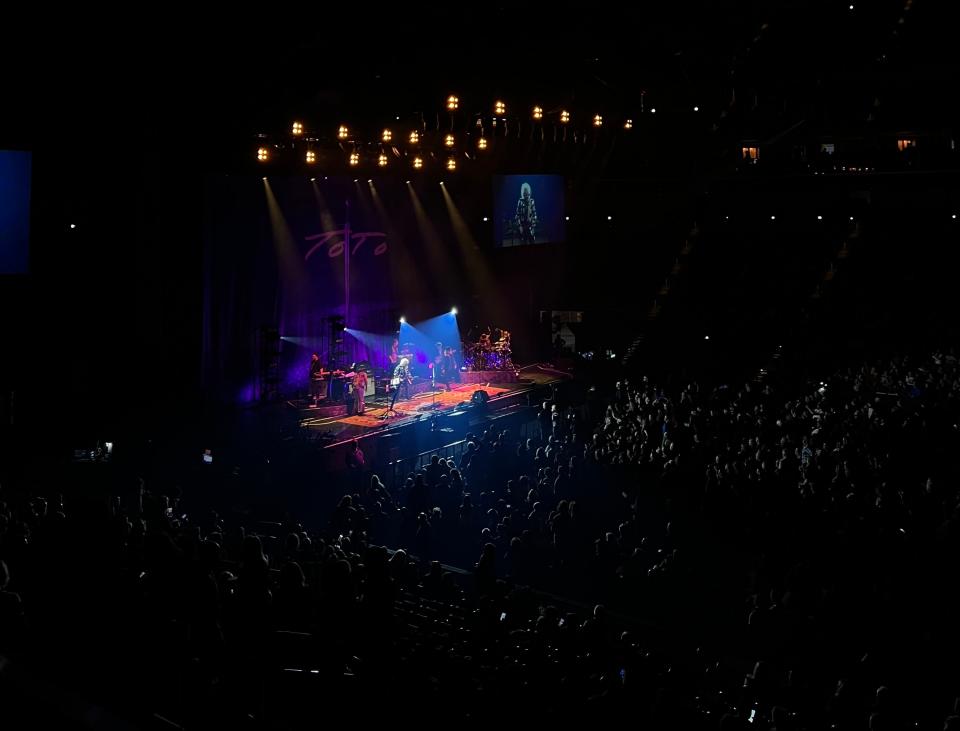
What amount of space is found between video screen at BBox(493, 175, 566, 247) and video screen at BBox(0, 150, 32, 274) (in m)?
11.7

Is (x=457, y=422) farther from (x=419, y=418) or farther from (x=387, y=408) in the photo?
(x=387, y=408)

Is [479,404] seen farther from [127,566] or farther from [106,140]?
[127,566]

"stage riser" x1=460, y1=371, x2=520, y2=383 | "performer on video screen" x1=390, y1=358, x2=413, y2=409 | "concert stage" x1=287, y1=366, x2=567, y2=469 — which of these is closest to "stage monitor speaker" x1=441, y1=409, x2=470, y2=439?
"concert stage" x1=287, y1=366, x2=567, y2=469

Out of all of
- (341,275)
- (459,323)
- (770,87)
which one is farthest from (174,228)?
(770,87)

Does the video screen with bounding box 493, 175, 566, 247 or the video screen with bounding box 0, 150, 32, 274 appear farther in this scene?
the video screen with bounding box 493, 175, 566, 247

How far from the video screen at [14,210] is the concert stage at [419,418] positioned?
520 centimetres

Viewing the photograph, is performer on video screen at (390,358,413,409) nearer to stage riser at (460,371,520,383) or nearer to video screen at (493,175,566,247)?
stage riser at (460,371,520,383)

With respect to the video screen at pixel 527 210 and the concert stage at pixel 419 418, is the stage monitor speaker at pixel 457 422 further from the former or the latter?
the video screen at pixel 527 210

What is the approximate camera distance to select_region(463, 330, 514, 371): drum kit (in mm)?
21312

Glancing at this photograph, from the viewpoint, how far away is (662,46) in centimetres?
2080

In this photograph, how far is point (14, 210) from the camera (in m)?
12.4

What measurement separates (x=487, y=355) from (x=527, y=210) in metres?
4.30

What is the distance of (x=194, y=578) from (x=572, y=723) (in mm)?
2254

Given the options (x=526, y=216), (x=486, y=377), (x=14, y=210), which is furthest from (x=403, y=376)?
(x=14, y=210)
